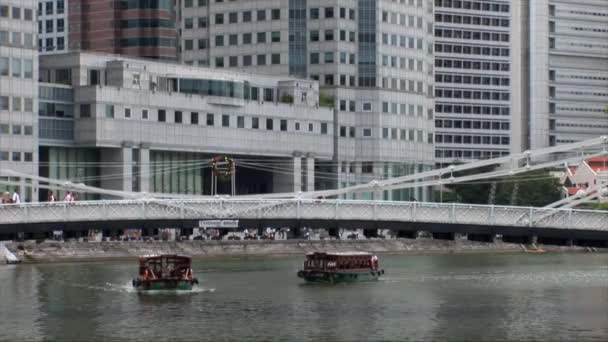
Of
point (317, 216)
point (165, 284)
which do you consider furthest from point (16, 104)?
point (317, 216)

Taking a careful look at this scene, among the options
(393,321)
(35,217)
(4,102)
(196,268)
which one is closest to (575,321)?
(393,321)

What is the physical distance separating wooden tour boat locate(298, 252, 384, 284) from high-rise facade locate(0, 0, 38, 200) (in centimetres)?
4534

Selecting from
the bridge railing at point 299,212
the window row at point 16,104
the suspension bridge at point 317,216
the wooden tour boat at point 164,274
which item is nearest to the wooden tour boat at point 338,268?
the wooden tour boat at point 164,274

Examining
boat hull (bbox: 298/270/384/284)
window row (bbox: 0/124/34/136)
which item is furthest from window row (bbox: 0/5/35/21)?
boat hull (bbox: 298/270/384/284)

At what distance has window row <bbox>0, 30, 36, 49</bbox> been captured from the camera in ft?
622

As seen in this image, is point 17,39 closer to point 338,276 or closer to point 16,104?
point 16,104

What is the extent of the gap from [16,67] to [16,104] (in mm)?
4192

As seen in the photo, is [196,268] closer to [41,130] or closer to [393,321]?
[41,130]

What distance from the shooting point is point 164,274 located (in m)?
142

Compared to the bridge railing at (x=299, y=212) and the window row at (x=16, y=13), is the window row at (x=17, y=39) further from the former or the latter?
the bridge railing at (x=299, y=212)

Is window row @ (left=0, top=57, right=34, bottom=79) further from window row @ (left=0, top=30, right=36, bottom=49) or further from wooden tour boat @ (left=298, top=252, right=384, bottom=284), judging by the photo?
wooden tour boat @ (left=298, top=252, right=384, bottom=284)

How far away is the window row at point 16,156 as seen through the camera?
191 m

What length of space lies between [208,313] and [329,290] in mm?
28818

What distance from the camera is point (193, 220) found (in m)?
111
